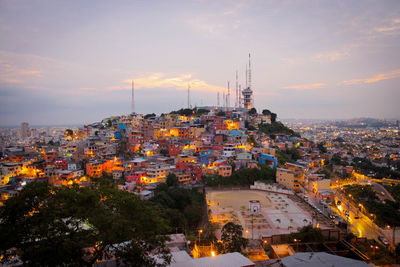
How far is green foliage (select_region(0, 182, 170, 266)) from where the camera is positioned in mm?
5277

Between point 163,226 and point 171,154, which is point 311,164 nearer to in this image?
point 171,154

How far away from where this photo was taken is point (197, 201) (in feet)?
60.6

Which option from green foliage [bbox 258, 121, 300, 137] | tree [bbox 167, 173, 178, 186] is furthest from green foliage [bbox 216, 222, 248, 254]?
green foliage [bbox 258, 121, 300, 137]

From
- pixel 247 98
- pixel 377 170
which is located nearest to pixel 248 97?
pixel 247 98

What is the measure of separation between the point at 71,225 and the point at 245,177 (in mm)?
17755

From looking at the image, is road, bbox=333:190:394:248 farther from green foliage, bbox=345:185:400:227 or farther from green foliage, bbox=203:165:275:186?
green foliage, bbox=203:165:275:186

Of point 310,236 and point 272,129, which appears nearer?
point 310,236

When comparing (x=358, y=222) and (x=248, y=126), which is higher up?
(x=248, y=126)

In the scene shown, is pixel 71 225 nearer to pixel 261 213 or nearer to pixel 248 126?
pixel 261 213

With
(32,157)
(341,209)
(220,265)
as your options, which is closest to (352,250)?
(220,265)

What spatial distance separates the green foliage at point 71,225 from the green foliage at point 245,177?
48.9ft

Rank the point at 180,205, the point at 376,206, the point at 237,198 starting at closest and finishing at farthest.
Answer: the point at 180,205 < the point at 376,206 < the point at 237,198

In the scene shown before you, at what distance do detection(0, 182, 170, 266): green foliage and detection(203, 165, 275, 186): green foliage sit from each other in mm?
14906

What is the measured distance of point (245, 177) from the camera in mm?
22266
